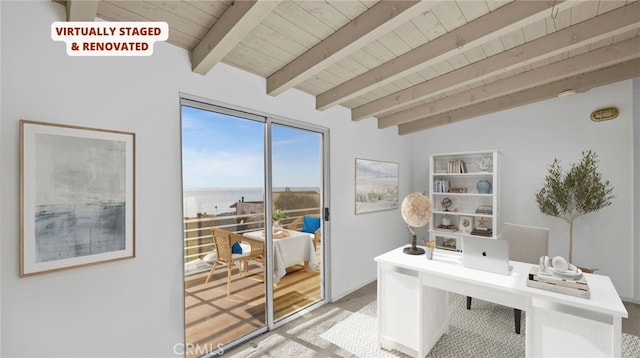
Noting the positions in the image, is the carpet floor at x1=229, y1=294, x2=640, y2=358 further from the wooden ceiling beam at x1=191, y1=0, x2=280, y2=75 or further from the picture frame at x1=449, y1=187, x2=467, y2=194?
the wooden ceiling beam at x1=191, y1=0, x2=280, y2=75

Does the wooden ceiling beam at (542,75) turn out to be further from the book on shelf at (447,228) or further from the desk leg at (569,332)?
the desk leg at (569,332)

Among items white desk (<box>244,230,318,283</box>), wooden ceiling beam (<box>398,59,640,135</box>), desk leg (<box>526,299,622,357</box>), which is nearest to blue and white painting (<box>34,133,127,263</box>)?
white desk (<box>244,230,318,283</box>)

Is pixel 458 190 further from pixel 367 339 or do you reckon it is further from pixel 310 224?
pixel 367 339

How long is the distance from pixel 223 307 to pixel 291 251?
0.93 meters

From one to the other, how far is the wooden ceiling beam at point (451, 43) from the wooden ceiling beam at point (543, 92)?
6.50 ft

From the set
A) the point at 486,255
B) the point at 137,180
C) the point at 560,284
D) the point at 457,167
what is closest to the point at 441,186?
the point at 457,167

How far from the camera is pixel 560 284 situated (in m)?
1.64

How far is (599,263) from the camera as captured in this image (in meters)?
3.50

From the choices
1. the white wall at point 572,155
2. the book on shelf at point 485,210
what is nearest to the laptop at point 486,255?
the book on shelf at point 485,210

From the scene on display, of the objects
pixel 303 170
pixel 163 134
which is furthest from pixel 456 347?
pixel 163 134

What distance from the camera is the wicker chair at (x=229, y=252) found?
8.00 feet

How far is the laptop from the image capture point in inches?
75.7

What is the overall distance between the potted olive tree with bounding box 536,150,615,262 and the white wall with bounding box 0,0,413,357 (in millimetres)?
3768

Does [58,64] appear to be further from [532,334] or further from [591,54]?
[591,54]
